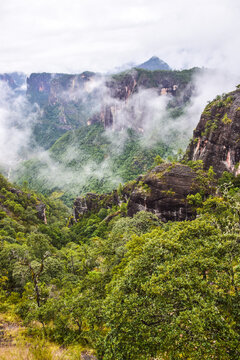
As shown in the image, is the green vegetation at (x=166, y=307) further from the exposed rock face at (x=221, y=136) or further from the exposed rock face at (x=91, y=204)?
the exposed rock face at (x=91, y=204)

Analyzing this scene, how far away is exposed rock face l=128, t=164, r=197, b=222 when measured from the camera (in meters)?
41.4

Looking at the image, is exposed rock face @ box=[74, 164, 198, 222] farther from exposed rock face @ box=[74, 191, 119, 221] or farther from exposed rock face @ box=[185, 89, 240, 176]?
exposed rock face @ box=[74, 191, 119, 221]

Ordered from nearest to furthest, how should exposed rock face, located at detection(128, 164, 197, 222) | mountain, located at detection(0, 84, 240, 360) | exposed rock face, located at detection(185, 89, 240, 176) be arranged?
mountain, located at detection(0, 84, 240, 360) → exposed rock face, located at detection(128, 164, 197, 222) → exposed rock face, located at detection(185, 89, 240, 176)

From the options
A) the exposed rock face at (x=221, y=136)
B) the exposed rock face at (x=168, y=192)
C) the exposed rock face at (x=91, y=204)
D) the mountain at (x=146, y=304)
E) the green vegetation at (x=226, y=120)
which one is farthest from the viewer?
the exposed rock face at (x=91, y=204)

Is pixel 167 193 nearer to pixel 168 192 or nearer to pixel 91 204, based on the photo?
pixel 168 192

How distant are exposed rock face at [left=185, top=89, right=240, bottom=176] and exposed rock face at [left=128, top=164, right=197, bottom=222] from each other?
16.3 meters

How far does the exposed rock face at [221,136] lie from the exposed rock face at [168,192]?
53.5ft

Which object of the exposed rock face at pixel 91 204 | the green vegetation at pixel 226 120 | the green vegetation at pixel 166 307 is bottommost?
the exposed rock face at pixel 91 204

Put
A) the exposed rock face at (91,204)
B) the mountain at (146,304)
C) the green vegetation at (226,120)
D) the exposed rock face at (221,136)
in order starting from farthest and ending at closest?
1. the exposed rock face at (91,204)
2. the green vegetation at (226,120)
3. the exposed rock face at (221,136)
4. the mountain at (146,304)

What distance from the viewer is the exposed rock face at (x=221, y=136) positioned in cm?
5300

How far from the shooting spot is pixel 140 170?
170125 mm

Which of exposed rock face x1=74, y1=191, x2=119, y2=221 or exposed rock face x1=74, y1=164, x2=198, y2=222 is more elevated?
exposed rock face x1=74, y1=164, x2=198, y2=222

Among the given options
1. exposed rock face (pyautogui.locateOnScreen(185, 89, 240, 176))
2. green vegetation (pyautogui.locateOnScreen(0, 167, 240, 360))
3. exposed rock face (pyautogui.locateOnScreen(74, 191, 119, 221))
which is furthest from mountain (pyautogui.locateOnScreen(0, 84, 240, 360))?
exposed rock face (pyautogui.locateOnScreen(74, 191, 119, 221))

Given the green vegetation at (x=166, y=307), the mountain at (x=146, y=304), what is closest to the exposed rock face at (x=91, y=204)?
the mountain at (x=146, y=304)
